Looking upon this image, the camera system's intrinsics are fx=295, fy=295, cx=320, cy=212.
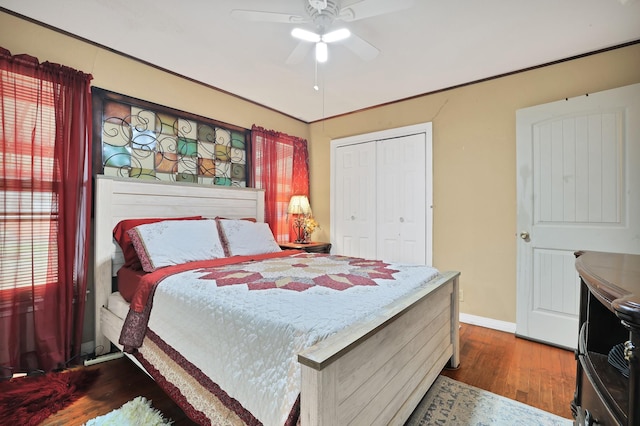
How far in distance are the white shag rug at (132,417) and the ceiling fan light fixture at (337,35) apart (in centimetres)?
238

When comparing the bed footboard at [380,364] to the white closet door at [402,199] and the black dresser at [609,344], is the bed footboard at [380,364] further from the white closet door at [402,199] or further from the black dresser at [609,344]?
the white closet door at [402,199]

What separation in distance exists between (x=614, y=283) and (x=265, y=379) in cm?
111

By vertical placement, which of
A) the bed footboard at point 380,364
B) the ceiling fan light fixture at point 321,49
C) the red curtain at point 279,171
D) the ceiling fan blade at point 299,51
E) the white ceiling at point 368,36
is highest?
the white ceiling at point 368,36

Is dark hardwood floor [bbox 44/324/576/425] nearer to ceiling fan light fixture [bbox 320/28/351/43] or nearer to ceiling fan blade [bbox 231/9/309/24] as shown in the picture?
ceiling fan blade [bbox 231/9/309/24]

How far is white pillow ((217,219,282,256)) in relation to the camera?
2.54 meters

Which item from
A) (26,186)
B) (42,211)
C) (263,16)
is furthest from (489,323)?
(26,186)

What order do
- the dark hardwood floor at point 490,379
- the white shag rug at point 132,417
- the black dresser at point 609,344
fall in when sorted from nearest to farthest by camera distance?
the black dresser at point 609,344 < the white shag rug at point 132,417 < the dark hardwood floor at point 490,379

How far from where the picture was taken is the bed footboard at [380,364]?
3.00 ft

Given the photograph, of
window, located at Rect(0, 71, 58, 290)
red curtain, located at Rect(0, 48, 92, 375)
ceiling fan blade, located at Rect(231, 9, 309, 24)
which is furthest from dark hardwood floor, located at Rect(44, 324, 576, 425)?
ceiling fan blade, located at Rect(231, 9, 309, 24)

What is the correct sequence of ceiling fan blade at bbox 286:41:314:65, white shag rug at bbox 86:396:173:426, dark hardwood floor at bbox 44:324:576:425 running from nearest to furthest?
white shag rug at bbox 86:396:173:426 < dark hardwood floor at bbox 44:324:576:425 < ceiling fan blade at bbox 286:41:314:65

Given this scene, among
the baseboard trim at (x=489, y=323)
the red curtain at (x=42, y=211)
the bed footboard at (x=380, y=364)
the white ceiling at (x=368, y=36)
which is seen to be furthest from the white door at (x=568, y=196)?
the red curtain at (x=42, y=211)

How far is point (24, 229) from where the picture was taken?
6.37 feet

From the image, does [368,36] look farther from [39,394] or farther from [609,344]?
[39,394]

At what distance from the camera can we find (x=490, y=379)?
6.50ft
